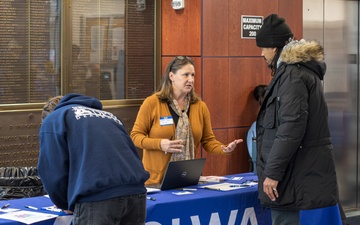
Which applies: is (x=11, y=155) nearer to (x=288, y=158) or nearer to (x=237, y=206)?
(x=237, y=206)

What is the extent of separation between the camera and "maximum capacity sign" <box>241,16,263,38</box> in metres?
6.89

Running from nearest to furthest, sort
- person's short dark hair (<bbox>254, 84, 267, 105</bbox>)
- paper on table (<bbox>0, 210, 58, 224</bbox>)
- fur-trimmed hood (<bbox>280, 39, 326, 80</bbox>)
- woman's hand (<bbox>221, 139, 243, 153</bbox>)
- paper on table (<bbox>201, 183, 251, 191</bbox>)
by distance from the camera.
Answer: paper on table (<bbox>0, 210, 58, 224</bbox>) < fur-trimmed hood (<bbox>280, 39, 326, 80</bbox>) < paper on table (<bbox>201, 183, 251, 191</bbox>) < woman's hand (<bbox>221, 139, 243, 153</bbox>) < person's short dark hair (<bbox>254, 84, 267, 105</bbox>)

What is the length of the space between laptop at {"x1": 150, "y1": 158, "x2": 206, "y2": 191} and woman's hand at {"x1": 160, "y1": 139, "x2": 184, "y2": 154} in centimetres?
17

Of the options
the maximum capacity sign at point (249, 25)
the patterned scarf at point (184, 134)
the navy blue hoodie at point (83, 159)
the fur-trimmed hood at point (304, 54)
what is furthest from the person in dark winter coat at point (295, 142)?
the maximum capacity sign at point (249, 25)

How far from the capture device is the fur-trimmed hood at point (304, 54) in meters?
4.10

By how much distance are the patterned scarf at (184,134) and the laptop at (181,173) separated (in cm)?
29

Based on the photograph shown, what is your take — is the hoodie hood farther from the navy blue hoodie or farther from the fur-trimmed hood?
the fur-trimmed hood

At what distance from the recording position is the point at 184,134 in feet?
15.8

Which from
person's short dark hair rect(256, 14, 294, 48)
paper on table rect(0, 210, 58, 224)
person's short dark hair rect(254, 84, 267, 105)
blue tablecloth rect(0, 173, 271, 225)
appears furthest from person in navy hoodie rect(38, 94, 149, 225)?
person's short dark hair rect(254, 84, 267, 105)

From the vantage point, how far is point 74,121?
3.10m

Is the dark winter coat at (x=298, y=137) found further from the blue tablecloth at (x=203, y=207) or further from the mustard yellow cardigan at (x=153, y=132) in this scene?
the mustard yellow cardigan at (x=153, y=132)

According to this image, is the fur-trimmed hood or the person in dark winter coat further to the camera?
the fur-trimmed hood

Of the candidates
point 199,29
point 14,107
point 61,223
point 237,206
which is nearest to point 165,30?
point 199,29

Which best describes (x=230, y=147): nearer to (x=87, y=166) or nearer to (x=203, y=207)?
(x=203, y=207)
